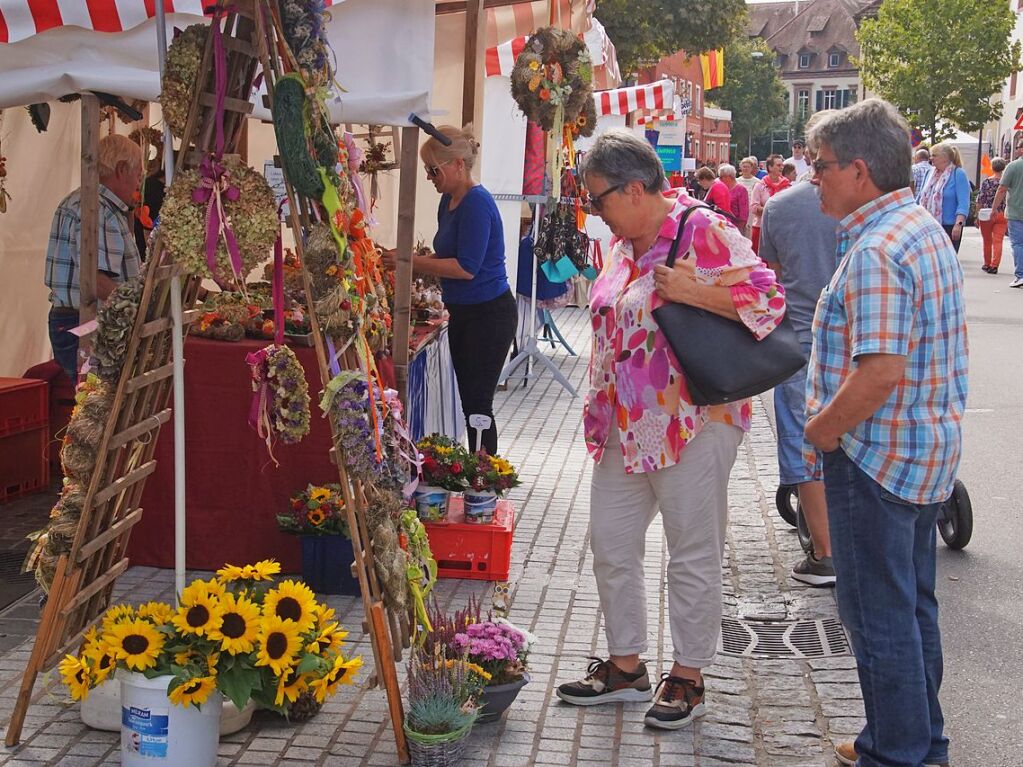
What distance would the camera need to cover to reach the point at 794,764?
4.23 m

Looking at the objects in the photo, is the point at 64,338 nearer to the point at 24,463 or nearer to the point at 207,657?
the point at 24,463

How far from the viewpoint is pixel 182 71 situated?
4016 millimetres

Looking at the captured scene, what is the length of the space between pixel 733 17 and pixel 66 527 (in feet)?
91.8

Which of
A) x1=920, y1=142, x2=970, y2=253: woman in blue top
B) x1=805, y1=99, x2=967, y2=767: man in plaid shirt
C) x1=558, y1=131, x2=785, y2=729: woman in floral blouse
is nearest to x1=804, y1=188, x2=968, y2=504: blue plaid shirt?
x1=805, y1=99, x2=967, y2=767: man in plaid shirt

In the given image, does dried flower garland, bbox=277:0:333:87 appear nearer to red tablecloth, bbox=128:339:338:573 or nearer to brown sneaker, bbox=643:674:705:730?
red tablecloth, bbox=128:339:338:573

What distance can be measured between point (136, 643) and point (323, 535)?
1.75m

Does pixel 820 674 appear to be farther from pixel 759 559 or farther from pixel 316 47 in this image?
pixel 316 47

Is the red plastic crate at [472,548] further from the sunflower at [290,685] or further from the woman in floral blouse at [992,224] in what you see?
the woman in floral blouse at [992,224]

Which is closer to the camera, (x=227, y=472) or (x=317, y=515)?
(x=317, y=515)

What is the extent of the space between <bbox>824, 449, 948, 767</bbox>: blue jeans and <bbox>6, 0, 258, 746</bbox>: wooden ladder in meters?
2.10

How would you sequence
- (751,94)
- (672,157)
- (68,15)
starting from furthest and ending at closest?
(751,94)
(672,157)
(68,15)

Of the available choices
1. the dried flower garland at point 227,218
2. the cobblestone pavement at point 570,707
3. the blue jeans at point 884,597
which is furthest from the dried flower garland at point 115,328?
the blue jeans at point 884,597

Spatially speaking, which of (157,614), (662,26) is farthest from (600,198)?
(662,26)

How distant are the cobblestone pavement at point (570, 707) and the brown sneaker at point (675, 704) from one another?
4 cm
